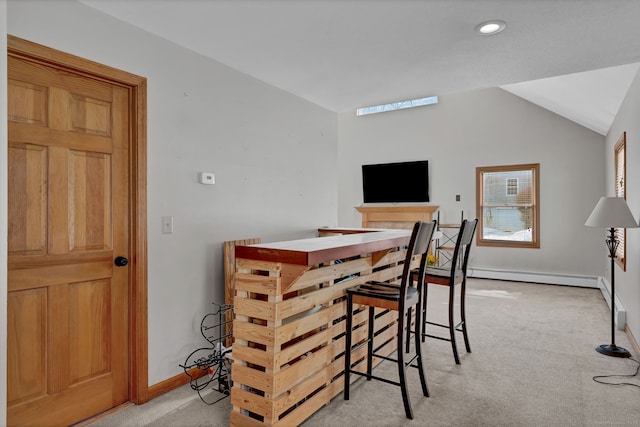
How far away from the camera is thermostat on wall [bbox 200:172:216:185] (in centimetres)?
285

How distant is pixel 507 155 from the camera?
680cm

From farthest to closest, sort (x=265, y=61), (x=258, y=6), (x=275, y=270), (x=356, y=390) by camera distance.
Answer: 1. (x=265, y=61)
2. (x=356, y=390)
3. (x=258, y=6)
4. (x=275, y=270)

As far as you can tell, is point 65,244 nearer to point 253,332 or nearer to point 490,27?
point 253,332

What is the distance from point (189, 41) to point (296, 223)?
6.07 ft

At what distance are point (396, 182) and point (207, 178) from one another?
5500 mm

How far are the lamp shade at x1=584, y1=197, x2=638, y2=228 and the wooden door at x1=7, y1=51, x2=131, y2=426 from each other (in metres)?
3.58

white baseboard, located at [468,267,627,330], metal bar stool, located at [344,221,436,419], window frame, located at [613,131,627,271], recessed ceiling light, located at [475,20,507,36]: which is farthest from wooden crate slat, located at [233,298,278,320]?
white baseboard, located at [468,267,627,330]

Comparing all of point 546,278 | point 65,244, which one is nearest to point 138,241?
point 65,244

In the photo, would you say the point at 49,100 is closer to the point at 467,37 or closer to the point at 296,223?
the point at 296,223

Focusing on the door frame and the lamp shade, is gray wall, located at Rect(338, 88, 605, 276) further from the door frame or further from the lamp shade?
the door frame

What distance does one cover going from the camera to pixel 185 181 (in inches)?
108

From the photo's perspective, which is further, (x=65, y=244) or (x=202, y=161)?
(x=202, y=161)

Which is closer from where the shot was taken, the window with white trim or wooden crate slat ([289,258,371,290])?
wooden crate slat ([289,258,371,290])

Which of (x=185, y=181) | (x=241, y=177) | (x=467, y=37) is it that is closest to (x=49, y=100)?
(x=185, y=181)
